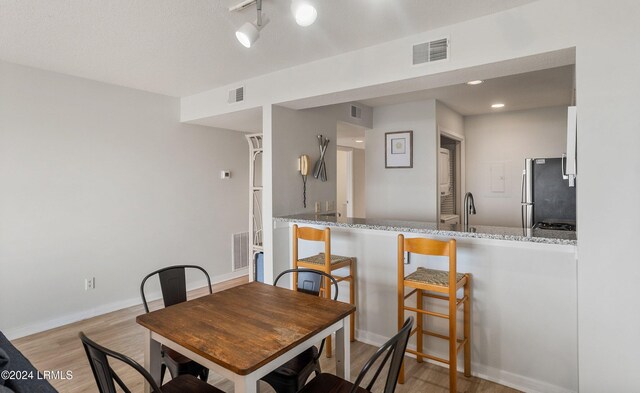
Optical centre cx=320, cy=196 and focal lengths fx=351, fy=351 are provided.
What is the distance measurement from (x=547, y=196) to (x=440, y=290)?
2177 millimetres

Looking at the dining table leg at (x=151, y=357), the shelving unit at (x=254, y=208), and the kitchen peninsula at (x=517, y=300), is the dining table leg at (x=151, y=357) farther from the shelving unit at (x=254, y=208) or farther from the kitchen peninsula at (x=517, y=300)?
the shelving unit at (x=254, y=208)

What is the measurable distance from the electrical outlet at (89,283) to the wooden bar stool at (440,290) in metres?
3.22

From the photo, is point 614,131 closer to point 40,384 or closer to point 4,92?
point 40,384

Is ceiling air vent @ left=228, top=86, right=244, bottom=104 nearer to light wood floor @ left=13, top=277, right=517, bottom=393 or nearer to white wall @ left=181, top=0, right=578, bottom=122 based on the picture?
white wall @ left=181, top=0, right=578, bottom=122

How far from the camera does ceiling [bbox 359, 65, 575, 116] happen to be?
349 cm

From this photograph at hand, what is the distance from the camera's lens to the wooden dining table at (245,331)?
4.34 ft

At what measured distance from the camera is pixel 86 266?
3664mm

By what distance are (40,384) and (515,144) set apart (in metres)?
5.59

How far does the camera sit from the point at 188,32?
250 cm

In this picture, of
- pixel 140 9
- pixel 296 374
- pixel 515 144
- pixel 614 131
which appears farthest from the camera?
pixel 515 144

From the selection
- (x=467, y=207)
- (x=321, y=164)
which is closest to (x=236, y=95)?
(x=321, y=164)

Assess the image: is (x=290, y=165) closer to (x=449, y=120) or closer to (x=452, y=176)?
(x=449, y=120)

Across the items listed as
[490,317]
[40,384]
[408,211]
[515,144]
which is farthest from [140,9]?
[515,144]

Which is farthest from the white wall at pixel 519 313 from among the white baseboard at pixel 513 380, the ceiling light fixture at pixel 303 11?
the ceiling light fixture at pixel 303 11
